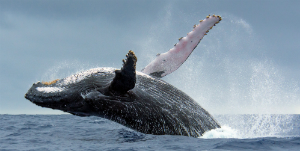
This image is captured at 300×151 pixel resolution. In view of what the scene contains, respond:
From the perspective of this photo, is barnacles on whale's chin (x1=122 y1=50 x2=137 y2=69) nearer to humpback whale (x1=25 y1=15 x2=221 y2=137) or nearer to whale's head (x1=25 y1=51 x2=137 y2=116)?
humpback whale (x1=25 y1=15 x2=221 y2=137)

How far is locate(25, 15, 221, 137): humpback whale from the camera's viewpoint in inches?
218

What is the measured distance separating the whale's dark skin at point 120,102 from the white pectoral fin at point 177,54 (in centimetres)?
76

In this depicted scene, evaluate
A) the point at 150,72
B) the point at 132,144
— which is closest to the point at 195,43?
the point at 150,72

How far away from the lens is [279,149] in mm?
5453

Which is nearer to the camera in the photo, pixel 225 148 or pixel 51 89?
pixel 225 148

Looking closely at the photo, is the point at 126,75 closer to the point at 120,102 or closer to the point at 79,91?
the point at 120,102

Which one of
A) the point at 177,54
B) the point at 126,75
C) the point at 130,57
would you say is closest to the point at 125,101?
the point at 126,75

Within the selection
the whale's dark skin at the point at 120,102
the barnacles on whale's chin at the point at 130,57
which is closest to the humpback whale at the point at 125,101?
the whale's dark skin at the point at 120,102

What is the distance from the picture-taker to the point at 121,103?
5.57 metres

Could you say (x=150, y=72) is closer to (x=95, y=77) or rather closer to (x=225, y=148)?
(x=95, y=77)

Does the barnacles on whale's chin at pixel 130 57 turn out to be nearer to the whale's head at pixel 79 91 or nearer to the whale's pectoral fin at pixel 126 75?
the whale's pectoral fin at pixel 126 75

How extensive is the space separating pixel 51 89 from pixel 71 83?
0.46 metres

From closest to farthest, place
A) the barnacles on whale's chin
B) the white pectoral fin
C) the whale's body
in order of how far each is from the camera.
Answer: the barnacles on whale's chin
the whale's body
the white pectoral fin

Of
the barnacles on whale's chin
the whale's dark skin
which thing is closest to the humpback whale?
the whale's dark skin
